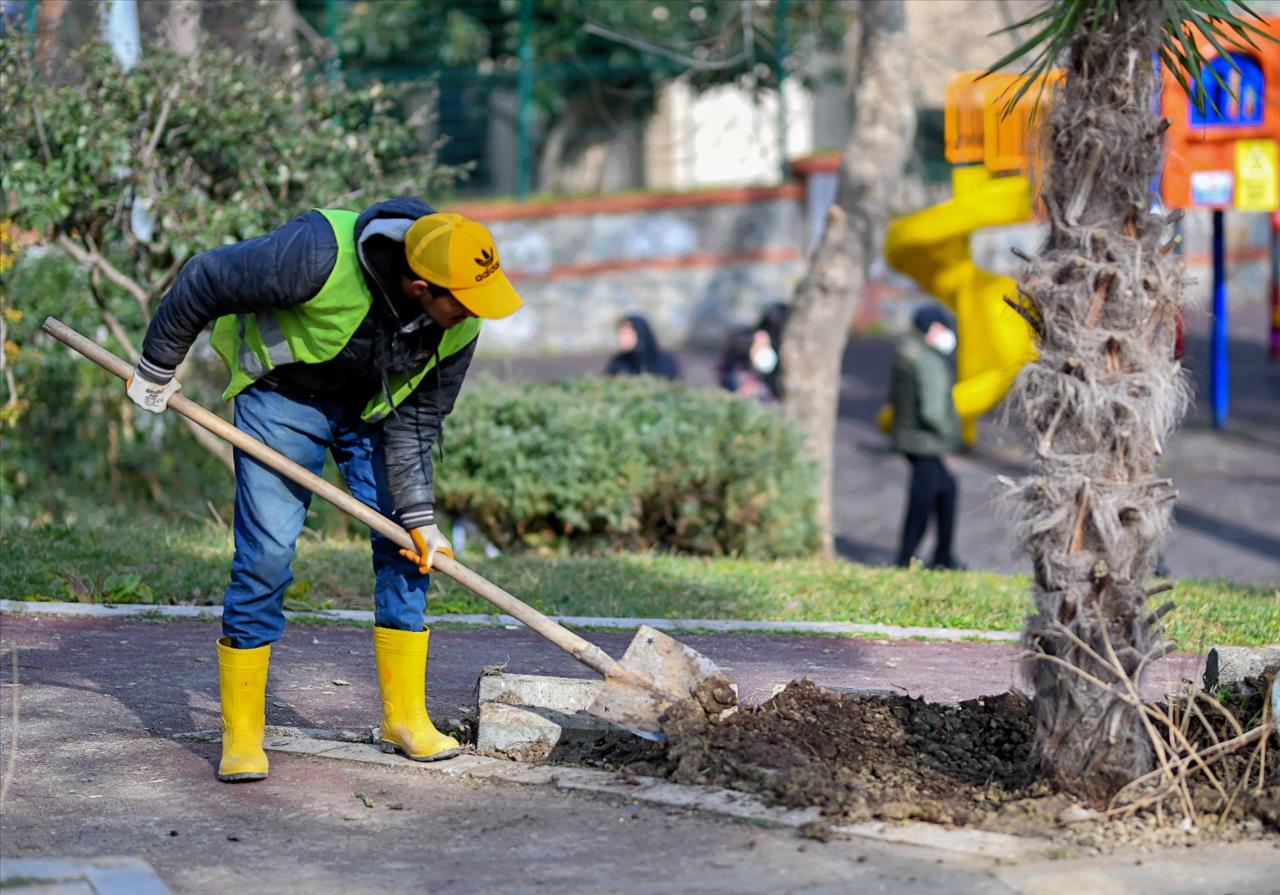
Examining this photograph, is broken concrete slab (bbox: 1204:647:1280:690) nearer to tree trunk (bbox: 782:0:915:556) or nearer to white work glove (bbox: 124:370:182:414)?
white work glove (bbox: 124:370:182:414)

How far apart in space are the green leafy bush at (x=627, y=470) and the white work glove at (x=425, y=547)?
4082 mm

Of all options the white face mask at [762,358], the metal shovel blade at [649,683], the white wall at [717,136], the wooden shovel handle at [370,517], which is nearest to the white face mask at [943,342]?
the white face mask at [762,358]

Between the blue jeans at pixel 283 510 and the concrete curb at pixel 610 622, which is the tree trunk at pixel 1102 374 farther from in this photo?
the concrete curb at pixel 610 622

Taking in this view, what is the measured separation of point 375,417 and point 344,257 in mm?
536

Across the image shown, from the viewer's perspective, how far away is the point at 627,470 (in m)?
8.94

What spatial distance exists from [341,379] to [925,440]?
23.4ft

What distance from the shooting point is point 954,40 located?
19828 millimetres

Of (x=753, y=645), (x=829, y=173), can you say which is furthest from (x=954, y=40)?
(x=753, y=645)

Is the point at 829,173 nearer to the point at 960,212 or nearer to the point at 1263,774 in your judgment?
the point at 960,212

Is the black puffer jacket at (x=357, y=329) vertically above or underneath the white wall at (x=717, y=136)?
underneath

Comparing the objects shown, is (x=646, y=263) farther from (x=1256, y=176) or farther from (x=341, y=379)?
(x=341, y=379)

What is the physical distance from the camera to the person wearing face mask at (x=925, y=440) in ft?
36.7

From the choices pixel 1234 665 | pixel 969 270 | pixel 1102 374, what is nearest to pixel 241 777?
pixel 1102 374

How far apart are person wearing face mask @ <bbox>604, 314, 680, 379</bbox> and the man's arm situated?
286 inches
